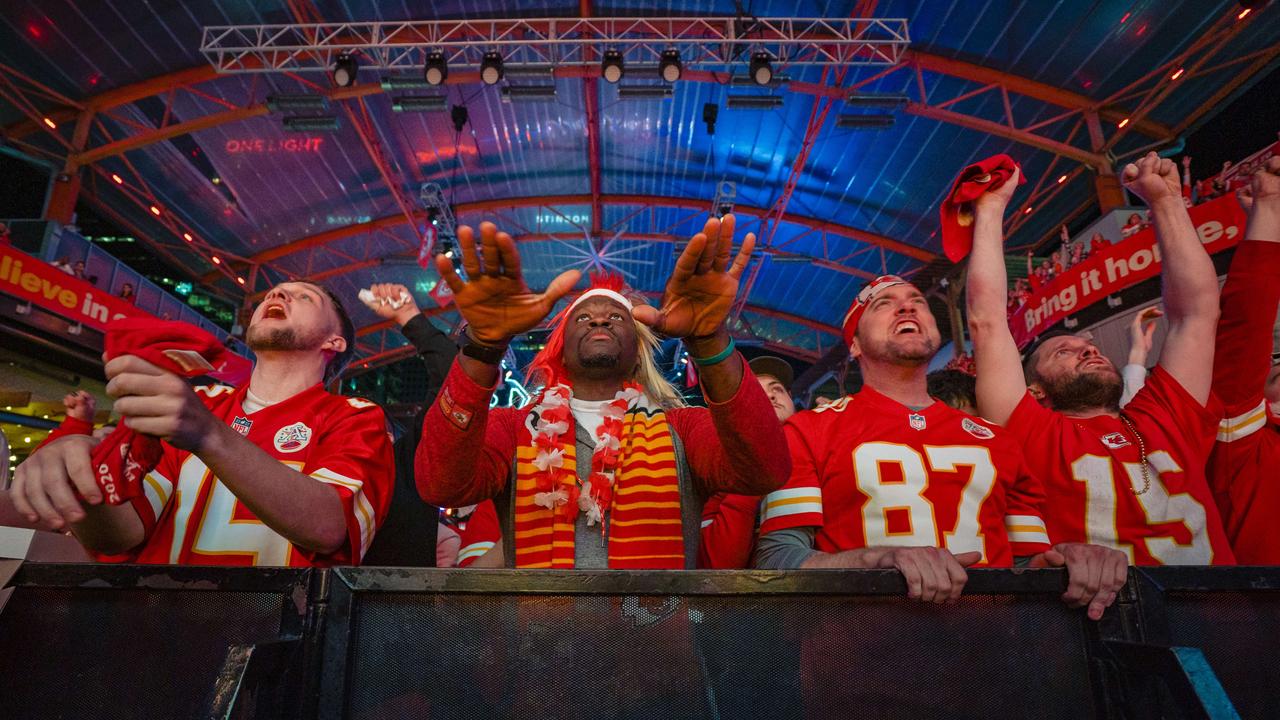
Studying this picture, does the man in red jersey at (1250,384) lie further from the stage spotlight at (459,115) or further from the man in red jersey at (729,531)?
the stage spotlight at (459,115)

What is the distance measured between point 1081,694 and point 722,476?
Answer: 33.4 inches

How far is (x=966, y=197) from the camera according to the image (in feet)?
6.98

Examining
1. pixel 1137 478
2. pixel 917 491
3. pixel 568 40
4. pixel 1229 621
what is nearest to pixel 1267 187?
pixel 1137 478

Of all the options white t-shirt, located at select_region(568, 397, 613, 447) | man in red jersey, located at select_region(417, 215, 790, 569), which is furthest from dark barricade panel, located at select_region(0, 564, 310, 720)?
white t-shirt, located at select_region(568, 397, 613, 447)

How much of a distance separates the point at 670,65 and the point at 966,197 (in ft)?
21.5

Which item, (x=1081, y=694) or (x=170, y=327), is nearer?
(x=1081, y=694)

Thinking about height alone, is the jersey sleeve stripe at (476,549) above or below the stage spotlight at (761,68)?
below

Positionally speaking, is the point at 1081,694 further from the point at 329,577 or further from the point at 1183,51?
the point at 1183,51

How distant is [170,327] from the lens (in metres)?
1.17

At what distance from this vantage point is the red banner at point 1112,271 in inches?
147

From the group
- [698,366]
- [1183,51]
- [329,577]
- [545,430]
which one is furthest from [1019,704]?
[1183,51]

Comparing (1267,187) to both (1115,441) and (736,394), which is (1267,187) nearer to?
(1115,441)

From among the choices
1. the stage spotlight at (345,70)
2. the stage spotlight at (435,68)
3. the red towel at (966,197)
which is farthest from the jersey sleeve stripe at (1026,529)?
the stage spotlight at (345,70)

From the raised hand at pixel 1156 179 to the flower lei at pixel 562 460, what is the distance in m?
1.76
